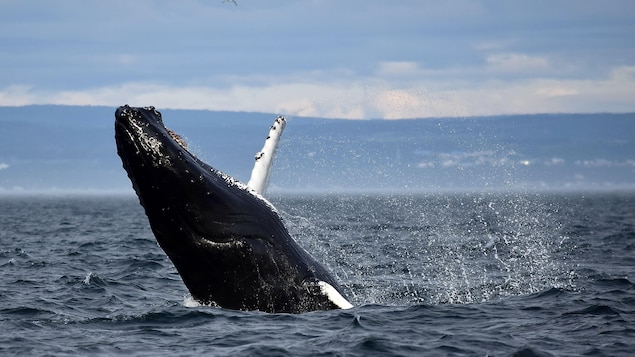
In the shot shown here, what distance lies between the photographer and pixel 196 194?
11.3 meters

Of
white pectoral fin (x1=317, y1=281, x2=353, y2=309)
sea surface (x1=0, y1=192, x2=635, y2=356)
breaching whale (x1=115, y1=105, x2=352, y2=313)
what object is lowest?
sea surface (x1=0, y1=192, x2=635, y2=356)

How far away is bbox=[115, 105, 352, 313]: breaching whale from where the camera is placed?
36.6 feet

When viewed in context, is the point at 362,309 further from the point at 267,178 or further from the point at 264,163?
the point at 264,163

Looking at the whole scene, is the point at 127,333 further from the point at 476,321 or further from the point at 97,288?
the point at 97,288

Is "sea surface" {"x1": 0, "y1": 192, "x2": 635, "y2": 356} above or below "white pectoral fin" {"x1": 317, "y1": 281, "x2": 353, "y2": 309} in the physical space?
below

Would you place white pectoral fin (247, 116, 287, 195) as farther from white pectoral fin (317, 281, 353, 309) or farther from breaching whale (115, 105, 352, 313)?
white pectoral fin (317, 281, 353, 309)

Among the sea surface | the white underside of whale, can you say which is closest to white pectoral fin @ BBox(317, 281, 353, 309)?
the white underside of whale

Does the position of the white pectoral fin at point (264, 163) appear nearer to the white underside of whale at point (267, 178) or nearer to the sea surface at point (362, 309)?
the white underside of whale at point (267, 178)

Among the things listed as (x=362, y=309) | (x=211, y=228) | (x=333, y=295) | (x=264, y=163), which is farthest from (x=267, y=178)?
(x=362, y=309)

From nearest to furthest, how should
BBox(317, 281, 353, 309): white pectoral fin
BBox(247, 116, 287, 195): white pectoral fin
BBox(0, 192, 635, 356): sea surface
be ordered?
1. BBox(0, 192, 635, 356): sea surface
2. BBox(317, 281, 353, 309): white pectoral fin
3. BBox(247, 116, 287, 195): white pectoral fin

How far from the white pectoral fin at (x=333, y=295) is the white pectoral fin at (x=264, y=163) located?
132cm

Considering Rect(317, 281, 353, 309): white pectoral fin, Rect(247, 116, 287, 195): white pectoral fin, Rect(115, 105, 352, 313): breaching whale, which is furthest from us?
Rect(247, 116, 287, 195): white pectoral fin

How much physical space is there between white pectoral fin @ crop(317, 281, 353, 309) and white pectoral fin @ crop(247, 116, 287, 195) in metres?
1.32

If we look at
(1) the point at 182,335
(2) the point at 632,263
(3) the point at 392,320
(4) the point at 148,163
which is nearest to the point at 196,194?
(4) the point at 148,163
